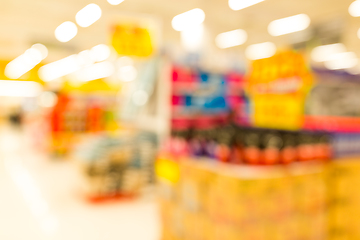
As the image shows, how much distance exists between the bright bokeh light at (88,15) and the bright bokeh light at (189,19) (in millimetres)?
2648

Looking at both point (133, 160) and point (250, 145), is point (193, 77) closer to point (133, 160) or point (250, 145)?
point (133, 160)

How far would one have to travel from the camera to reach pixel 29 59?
668 inches

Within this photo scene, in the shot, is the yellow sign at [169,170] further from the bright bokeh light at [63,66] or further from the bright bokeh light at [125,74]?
the bright bokeh light at [125,74]

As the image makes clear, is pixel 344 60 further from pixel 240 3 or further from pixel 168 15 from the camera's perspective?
pixel 168 15

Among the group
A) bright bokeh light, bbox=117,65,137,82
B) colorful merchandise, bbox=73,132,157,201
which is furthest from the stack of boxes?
bright bokeh light, bbox=117,65,137,82

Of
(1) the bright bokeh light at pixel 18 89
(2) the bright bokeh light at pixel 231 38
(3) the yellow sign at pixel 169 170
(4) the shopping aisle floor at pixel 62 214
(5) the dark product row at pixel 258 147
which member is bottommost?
(4) the shopping aisle floor at pixel 62 214

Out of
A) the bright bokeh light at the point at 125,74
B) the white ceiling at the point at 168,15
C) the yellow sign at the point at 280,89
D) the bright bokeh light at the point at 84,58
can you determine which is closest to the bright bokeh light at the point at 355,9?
the white ceiling at the point at 168,15

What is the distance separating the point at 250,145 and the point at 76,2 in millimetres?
8049

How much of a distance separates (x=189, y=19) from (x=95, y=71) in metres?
12.4

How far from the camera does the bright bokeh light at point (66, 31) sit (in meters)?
10.6

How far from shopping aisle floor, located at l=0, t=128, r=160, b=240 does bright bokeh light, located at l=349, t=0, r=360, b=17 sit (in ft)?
25.6

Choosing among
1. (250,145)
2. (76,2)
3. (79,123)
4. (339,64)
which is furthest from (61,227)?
(339,64)

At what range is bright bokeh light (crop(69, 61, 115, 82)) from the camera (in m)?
18.2

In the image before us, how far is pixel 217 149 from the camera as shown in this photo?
2121 millimetres
